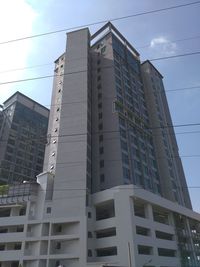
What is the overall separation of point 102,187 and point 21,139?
44513mm

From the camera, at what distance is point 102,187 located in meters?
58.9

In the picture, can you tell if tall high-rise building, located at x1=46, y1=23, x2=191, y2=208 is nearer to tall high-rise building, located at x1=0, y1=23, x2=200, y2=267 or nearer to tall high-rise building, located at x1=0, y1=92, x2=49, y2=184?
tall high-rise building, located at x1=0, y1=23, x2=200, y2=267

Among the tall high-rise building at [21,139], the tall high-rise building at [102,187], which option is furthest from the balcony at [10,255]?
the tall high-rise building at [21,139]

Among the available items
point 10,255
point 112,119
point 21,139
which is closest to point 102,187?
point 112,119

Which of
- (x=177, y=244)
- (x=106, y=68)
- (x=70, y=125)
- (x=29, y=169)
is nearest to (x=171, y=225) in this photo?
(x=177, y=244)

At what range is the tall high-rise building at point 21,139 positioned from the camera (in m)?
85.7

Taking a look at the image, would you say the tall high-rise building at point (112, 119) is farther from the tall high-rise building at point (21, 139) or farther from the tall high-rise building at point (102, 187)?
the tall high-rise building at point (21, 139)

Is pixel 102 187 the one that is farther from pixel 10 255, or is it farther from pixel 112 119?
pixel 10 255

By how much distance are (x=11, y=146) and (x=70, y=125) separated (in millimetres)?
34743

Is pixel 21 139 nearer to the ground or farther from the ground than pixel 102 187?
farther from the ground

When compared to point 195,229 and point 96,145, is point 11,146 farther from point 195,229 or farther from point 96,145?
point 195,229

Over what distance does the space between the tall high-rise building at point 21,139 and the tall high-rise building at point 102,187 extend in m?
22.9

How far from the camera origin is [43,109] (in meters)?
109

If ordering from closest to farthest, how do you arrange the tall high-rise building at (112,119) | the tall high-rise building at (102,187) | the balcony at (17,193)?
the tall high-rise building at (102,187) → the balcony at (17,193) → the tall high-rise building at (112,119)
